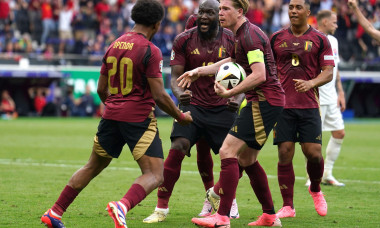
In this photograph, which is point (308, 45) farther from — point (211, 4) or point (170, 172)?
point (170, 172)

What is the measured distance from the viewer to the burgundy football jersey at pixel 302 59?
8.85m

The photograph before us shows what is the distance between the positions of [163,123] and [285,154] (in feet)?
57.1

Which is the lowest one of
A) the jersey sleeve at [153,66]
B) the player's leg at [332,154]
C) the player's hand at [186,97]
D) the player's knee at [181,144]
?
the player's leg at [332,154]

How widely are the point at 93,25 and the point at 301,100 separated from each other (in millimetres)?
22997

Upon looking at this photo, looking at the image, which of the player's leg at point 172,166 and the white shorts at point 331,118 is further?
the white shorts at point 331,118

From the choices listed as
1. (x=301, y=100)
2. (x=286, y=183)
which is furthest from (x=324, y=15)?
(x=286, y=183)

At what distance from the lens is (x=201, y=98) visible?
8711mm

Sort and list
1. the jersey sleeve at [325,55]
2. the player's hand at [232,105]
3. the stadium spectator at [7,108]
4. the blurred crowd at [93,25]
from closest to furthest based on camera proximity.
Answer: the player's hand at [232,105], the jersey sleeve at [325,55], the stadium spectator at [7,108], the blurred crowd at [93,25]

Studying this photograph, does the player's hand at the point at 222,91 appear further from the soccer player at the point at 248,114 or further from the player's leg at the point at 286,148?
the player's leg at the point at 286,148

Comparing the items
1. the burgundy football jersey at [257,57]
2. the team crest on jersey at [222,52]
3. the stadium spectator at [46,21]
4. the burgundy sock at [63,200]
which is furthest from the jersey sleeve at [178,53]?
the stadium spectator at [46,21]

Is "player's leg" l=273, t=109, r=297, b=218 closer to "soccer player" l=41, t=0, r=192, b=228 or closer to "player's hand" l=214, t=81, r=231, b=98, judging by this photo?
"player's hand" l=214, t=81, r=231, b=98

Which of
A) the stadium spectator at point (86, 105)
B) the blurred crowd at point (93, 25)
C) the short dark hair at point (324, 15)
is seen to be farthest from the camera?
the blurred crowd at point (93, 25)

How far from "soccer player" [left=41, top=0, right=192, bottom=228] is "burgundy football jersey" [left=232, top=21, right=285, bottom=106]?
0.90 m

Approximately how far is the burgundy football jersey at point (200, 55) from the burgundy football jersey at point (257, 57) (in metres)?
0.91
